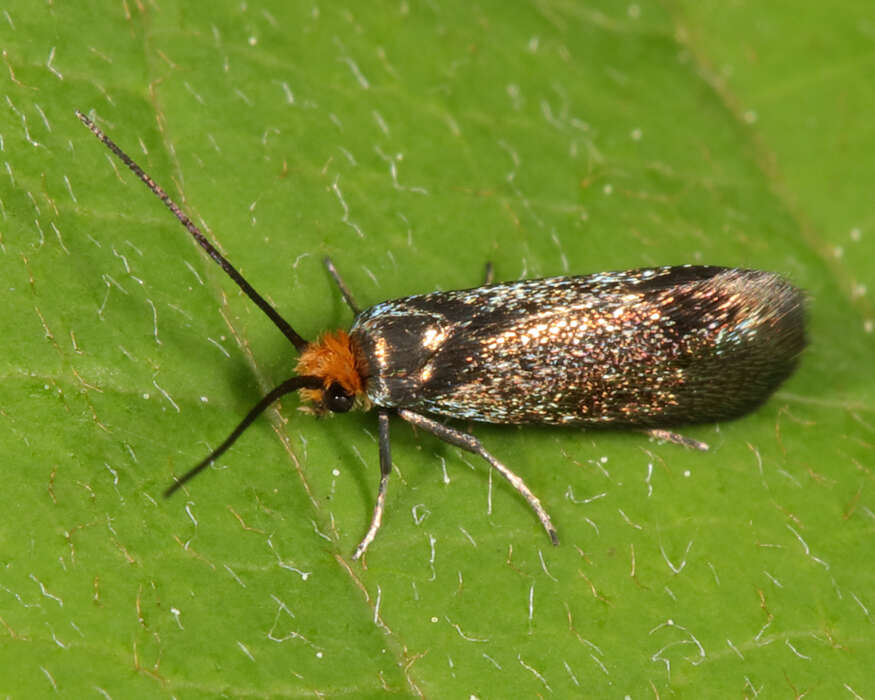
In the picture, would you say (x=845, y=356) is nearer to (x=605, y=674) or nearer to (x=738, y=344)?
(x=738, y=344)

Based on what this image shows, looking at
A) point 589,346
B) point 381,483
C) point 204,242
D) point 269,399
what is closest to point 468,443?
point 381,483

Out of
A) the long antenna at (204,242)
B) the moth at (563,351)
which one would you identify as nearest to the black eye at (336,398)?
the moth at (563,351)

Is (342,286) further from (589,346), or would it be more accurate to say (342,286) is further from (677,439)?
(677,439)

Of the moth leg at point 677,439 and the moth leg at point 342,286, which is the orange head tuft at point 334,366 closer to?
the moth leg at point 342,286

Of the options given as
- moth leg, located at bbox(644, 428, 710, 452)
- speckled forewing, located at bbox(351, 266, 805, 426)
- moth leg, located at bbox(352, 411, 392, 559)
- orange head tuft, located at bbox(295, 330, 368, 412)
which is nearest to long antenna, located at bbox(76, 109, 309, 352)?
orange head tuft, located at bbox(295, 330, 368, 412)

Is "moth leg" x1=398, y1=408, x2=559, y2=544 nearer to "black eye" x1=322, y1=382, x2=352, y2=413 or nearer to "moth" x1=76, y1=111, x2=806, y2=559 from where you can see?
"moth" x1=76, y1=111, x2=806, y2=559
